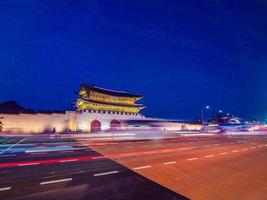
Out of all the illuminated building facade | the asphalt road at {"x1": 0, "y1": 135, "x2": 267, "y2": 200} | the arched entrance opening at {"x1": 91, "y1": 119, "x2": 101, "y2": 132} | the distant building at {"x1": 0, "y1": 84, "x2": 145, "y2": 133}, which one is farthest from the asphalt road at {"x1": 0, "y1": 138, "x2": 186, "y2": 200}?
the illuminated building facade

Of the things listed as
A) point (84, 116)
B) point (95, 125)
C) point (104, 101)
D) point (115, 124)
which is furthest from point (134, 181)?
point (104, 101)

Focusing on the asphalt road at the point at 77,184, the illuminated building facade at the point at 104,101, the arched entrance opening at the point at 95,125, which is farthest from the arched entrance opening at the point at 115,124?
the asphalt road at the point at 77,184

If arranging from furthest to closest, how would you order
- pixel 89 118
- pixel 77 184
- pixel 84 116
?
pixel 89 118
pixel 84 116
pixel 77 184

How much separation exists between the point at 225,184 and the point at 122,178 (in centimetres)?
371

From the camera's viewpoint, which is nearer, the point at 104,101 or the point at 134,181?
the point at 134,181

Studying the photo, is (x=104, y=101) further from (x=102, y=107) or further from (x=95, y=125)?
(x=95, y=125)

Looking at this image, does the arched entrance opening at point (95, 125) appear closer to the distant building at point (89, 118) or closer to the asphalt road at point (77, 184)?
the distant building at point (89, 118)

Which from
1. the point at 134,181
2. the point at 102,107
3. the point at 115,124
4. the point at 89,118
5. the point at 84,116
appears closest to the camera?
the point at 134,181

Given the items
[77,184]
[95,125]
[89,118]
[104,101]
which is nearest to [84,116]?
[89,118]

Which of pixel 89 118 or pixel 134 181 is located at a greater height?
pixel 89 118

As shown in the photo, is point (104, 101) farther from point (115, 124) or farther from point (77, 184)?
point (77, 184)

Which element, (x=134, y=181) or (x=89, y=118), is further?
(x=89, y=118)

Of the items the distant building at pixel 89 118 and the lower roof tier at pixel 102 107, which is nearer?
the distant building at pixel 89 118

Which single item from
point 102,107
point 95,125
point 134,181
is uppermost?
point 102,107
